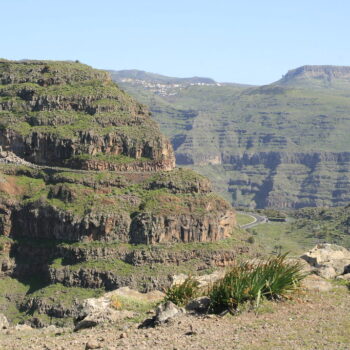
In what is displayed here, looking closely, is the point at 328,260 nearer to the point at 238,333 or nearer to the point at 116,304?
the point at 116,304

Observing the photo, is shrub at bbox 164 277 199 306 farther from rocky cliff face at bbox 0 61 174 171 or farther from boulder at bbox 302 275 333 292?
rocky cliff face at bbox 0 61 174 171

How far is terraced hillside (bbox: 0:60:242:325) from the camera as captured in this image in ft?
341

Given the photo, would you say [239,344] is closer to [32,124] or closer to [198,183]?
[198,183]

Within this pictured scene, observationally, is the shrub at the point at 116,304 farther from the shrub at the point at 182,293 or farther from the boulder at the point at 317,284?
the boulder at the point at 317,284

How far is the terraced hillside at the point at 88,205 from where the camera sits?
104 meters

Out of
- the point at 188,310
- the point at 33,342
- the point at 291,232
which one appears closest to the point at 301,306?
the point at 188,310

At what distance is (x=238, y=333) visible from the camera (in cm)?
2764

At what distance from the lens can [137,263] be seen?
106m

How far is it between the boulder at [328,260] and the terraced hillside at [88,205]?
1983 inches

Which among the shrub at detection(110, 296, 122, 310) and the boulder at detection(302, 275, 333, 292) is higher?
the boulder at detection(302, 275, 333, 292)

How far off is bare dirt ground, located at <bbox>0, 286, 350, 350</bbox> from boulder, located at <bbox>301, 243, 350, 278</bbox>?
34.7ft

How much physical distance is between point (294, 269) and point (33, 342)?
12821 mm

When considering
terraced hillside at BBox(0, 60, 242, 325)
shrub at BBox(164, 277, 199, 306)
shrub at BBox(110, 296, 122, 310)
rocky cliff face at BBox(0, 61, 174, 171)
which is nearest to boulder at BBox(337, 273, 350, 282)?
shrub at BBox(164, 277, 199, 306)

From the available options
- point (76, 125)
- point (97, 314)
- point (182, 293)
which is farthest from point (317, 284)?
point (76, 125)
